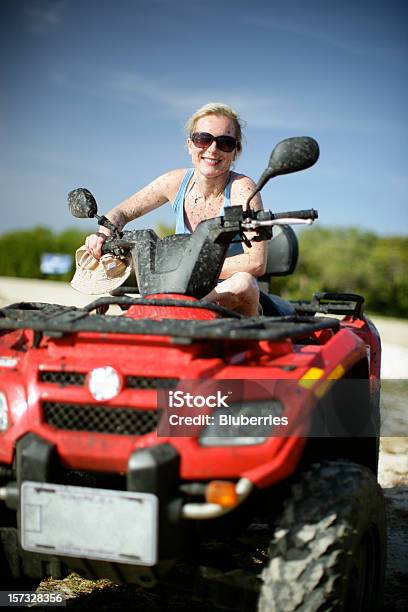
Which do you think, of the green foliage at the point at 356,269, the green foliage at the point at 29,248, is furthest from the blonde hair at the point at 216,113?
the green foliage at the point at 29,248

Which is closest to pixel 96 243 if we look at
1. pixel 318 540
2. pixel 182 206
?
pixel 182 206

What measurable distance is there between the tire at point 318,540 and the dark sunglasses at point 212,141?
1.85 metres

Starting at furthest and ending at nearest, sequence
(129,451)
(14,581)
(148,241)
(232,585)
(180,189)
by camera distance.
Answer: (180,189), (148,241), (14,581), (232,585), (129,451)

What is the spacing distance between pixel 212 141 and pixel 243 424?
6.04 ft

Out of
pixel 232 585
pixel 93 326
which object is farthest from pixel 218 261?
pixel 232 585

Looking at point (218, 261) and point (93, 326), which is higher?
point (218, 261)

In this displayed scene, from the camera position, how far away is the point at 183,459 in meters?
2.35

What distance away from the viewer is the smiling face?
390cm

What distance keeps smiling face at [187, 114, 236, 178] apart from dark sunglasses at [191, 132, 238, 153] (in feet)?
0.14

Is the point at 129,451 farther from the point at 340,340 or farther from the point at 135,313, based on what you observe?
the point at 340,340

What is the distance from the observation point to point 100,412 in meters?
2.51

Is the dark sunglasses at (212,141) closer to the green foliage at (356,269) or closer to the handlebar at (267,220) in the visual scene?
the handlebar at (267,220)

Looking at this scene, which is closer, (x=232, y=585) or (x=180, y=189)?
(x=232, y=585)

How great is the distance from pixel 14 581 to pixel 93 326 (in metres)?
1.29
